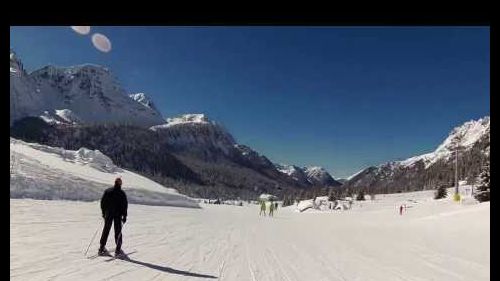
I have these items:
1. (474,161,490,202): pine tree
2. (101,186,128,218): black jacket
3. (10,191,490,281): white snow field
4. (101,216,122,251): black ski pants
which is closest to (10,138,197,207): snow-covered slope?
(10,191,490,281): white snow field

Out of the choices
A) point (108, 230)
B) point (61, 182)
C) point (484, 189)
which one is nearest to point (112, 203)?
point (108, 230)

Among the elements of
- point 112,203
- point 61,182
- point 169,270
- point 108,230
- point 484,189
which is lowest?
point 169,270

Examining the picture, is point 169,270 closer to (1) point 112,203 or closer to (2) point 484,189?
(1) point 112,203

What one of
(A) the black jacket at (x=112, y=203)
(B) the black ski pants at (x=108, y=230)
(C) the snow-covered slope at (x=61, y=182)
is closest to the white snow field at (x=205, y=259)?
(B) the black ski pants at (x=108, y=230)

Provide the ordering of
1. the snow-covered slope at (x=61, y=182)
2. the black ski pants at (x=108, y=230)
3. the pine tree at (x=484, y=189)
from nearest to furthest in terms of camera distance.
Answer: the black ski pants at (x=108, y=230) → the snow-covered slope at (x=61, y=182) → the pine tree at (x=484, y=189)

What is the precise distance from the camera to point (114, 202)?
37.0 ft

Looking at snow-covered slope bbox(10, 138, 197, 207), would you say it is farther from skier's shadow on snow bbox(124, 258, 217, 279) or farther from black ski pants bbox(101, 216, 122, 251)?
skier's shadow on snow bbox(124, 258, 217, 279)

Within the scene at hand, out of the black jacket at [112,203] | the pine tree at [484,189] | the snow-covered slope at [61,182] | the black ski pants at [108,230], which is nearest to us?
the black ski pants at [108,230]

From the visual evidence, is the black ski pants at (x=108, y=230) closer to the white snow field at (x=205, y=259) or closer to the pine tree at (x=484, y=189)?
the white snow field at (x=205, y=259)

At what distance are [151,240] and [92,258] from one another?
5.13 meters

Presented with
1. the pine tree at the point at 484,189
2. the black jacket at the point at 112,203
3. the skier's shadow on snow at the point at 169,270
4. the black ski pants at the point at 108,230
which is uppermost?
the pine tree at the point at 484,189

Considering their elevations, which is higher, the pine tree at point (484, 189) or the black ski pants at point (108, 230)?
the pine tree at point (484, 189)
